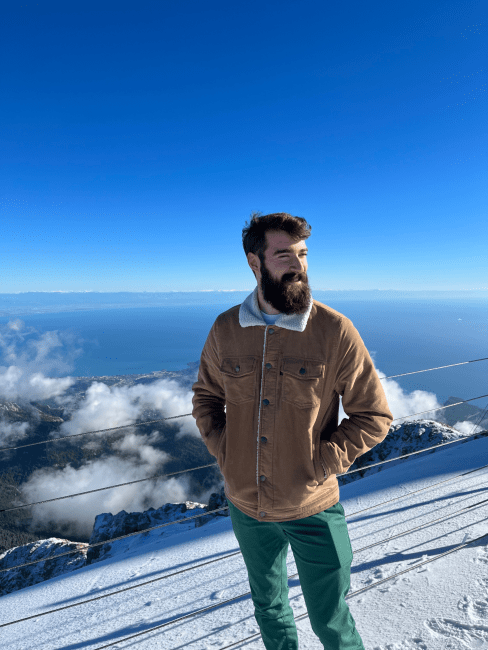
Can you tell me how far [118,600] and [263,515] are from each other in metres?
2.19

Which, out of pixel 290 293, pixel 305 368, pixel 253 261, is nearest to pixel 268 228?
pixel 253 261

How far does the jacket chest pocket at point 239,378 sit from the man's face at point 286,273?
1.04ft

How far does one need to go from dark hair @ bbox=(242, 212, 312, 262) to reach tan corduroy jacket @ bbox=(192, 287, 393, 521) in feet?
0.76

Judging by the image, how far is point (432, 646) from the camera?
1.81 m

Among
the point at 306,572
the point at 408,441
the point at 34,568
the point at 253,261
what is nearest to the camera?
the point at 306,572

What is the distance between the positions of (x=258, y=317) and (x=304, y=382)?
0.38m

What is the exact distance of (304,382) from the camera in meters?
1.48

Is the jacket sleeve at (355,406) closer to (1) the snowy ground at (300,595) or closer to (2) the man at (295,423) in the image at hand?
(2) the man at (295,423)

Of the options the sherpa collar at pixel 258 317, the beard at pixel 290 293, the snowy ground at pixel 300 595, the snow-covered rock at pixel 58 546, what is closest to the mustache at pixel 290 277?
the beard at pixel 290 293

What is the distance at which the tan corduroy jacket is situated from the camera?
1478 mm

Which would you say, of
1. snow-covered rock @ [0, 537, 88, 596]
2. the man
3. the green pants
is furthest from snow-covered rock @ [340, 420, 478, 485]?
snow-covered rock @ [0, 537, 88, 596]

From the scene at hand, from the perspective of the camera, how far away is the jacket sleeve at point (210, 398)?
176 centimetres

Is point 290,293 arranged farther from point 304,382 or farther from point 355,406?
point 355,406

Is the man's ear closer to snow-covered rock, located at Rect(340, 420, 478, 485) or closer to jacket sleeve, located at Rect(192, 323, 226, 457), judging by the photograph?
jacket sleeve, located at Rect(192, 323, 226, 457)
